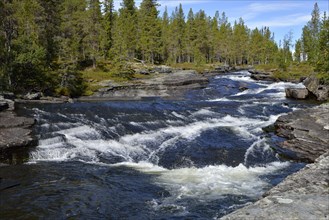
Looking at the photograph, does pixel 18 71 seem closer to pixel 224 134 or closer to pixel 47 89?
pixel 47 89

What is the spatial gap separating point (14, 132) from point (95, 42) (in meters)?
56.0

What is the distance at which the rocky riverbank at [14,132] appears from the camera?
22.0 m

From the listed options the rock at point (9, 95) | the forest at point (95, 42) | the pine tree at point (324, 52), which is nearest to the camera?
the rock at point (9, 95)

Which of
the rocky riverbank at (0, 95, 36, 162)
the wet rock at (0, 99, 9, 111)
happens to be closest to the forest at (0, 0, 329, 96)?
the wet rock at (0, 99, 9, 111)

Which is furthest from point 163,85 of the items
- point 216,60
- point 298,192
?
point 216,60

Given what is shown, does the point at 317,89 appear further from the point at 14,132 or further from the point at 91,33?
the point at 91,33

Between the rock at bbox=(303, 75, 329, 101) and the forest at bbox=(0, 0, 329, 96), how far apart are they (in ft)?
14.7

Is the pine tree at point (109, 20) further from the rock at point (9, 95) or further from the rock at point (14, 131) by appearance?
the rock at point (14, 131)

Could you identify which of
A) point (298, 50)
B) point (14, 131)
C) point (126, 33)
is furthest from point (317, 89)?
point (298, 50)

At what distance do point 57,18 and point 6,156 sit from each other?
63934 mm

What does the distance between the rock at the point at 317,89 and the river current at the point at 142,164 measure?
16255 millimetres

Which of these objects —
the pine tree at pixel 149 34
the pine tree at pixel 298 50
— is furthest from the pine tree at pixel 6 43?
the pine tree at pixel 298 50

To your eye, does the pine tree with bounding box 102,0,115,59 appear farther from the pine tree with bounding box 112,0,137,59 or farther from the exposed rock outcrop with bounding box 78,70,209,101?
the exposed rock outcrop with bounding box 78,70,209,101

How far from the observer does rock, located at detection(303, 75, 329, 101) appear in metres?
48.3
